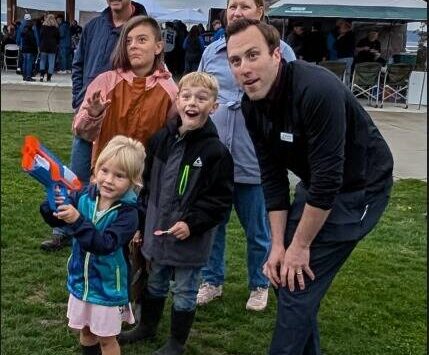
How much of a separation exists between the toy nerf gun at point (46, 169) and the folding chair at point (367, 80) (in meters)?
13.4

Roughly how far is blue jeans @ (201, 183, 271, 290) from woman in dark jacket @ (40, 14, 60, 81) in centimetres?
1381

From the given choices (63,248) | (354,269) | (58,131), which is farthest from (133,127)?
(58,131)

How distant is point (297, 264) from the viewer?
2.56 m

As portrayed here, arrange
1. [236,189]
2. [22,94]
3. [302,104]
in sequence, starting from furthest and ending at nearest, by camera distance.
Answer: [22,94] → [236,189] → [302,104]

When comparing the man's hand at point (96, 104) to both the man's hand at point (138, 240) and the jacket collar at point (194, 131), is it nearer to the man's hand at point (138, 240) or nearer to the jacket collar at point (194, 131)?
the jacket collar at point (194, 131)

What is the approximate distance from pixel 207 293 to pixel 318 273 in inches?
65.2

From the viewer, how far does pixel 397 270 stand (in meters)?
5.14

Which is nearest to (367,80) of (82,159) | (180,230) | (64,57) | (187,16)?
(187,16)

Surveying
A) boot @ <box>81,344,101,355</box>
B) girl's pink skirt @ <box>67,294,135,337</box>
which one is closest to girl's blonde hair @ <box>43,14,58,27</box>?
boot @ <box>81,344,101,355</box>

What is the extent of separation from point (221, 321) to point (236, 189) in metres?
0.74

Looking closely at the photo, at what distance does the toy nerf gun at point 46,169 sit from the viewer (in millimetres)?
2553

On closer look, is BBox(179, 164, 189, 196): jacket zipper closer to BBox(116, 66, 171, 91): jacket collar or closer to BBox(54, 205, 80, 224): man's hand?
BBox(116, 66, 171, 91): jacket collar

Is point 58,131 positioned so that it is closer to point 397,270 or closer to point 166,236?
point 397,270

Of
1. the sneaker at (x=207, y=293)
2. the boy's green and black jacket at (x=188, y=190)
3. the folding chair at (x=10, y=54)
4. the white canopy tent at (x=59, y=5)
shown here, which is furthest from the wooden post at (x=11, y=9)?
the boy's green and black jacket at (x=188, y=190)
